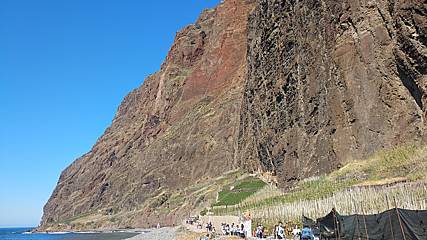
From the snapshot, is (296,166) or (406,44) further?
(296,166)

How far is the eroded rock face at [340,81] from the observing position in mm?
42406

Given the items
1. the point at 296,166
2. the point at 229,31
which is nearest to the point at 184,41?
the point at 229,31

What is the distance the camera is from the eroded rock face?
42406mm

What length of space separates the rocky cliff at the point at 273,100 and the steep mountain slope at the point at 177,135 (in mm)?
441

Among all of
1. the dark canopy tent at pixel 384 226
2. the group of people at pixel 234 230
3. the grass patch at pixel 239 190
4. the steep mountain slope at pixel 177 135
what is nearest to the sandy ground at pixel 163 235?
the grass patch at pixel 239 190

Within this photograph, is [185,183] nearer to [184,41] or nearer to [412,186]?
[184,41]

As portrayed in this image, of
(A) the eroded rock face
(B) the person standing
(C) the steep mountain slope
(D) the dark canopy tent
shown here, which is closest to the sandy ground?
(A) the eroded rock face

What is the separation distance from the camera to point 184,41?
168 meters

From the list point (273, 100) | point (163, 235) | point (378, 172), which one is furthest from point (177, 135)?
point (378, 172)

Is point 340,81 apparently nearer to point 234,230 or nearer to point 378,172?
point 378,172

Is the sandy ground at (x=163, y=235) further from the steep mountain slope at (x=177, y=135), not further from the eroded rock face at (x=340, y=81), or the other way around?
the steep mountain slope at (x=177, y=135)

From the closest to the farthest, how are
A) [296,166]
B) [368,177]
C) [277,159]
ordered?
1. [368,177]
2. [296,166]
3. [277,159]

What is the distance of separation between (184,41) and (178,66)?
Result: 919 cm

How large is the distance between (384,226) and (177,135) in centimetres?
11738
